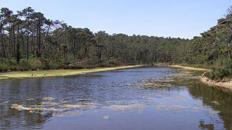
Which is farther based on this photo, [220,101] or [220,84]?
[220,84]

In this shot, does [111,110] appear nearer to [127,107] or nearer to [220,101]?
[127,107]

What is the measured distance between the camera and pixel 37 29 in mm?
133375

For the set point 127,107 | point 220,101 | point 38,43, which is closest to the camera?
point 127,107

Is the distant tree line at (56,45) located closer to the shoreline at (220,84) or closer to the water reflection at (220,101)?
the shoreline at (220,84)

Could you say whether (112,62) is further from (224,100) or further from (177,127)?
(177,127)

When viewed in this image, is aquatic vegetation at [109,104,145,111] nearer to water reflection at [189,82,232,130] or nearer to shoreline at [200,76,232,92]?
water reflection at [189,82,232,130]

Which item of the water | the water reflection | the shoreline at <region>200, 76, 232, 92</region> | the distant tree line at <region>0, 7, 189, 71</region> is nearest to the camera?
the water

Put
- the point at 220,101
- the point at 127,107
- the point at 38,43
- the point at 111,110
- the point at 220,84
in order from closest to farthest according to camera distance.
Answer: the point at 111,110 → the point at 127,107 → the point at 220,101 → the point at 220,84 → the point at 38,43

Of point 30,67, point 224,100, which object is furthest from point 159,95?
point 30,67

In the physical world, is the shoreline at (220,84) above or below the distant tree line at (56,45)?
below

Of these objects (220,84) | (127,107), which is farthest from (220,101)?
(220,84)

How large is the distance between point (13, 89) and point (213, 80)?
1136 inches

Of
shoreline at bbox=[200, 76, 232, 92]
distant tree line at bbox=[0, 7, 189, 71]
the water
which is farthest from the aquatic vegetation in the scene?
distant tree line at bbox=[0, 7, 189, 71]

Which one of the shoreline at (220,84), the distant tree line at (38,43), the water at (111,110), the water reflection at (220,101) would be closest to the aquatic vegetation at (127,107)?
the water at (111,110)
